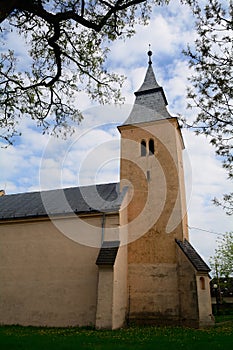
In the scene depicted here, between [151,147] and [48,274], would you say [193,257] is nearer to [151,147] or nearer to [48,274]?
[48,274]

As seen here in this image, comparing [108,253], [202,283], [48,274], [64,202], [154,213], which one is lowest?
[202,283]

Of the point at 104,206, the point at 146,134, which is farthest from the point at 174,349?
the point at 146,134

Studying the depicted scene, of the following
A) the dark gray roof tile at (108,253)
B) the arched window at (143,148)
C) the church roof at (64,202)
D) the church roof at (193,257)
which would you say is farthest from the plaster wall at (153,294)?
the arched window at (143,148)

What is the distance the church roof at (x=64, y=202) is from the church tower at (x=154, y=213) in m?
1.22

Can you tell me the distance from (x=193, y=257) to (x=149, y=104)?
10437mm

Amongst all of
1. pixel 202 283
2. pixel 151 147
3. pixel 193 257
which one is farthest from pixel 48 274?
pixel 151 147

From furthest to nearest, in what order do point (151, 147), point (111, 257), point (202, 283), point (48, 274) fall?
point (151, 147) → point (48, 274) → point (202, 283) → point (111, 257)

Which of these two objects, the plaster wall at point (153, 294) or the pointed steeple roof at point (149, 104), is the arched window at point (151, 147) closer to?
the pointed steeple roof at point (149, 104)

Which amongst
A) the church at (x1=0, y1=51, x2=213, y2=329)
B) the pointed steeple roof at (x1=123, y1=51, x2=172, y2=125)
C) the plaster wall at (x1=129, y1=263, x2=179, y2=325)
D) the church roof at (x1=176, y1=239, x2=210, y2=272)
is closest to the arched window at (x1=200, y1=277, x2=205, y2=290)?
the church at (x1=0, y1=51, x2=213, y2=329)

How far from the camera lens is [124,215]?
1614 centimetres

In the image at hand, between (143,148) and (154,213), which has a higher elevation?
(143,148)

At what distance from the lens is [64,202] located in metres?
17.6

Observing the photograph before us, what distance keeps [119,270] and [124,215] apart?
3027 mm

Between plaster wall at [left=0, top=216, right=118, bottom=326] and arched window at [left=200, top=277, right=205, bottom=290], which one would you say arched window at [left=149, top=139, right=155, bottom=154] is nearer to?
plaster wall at [left=0, top=216, right=118, bottom=326]
